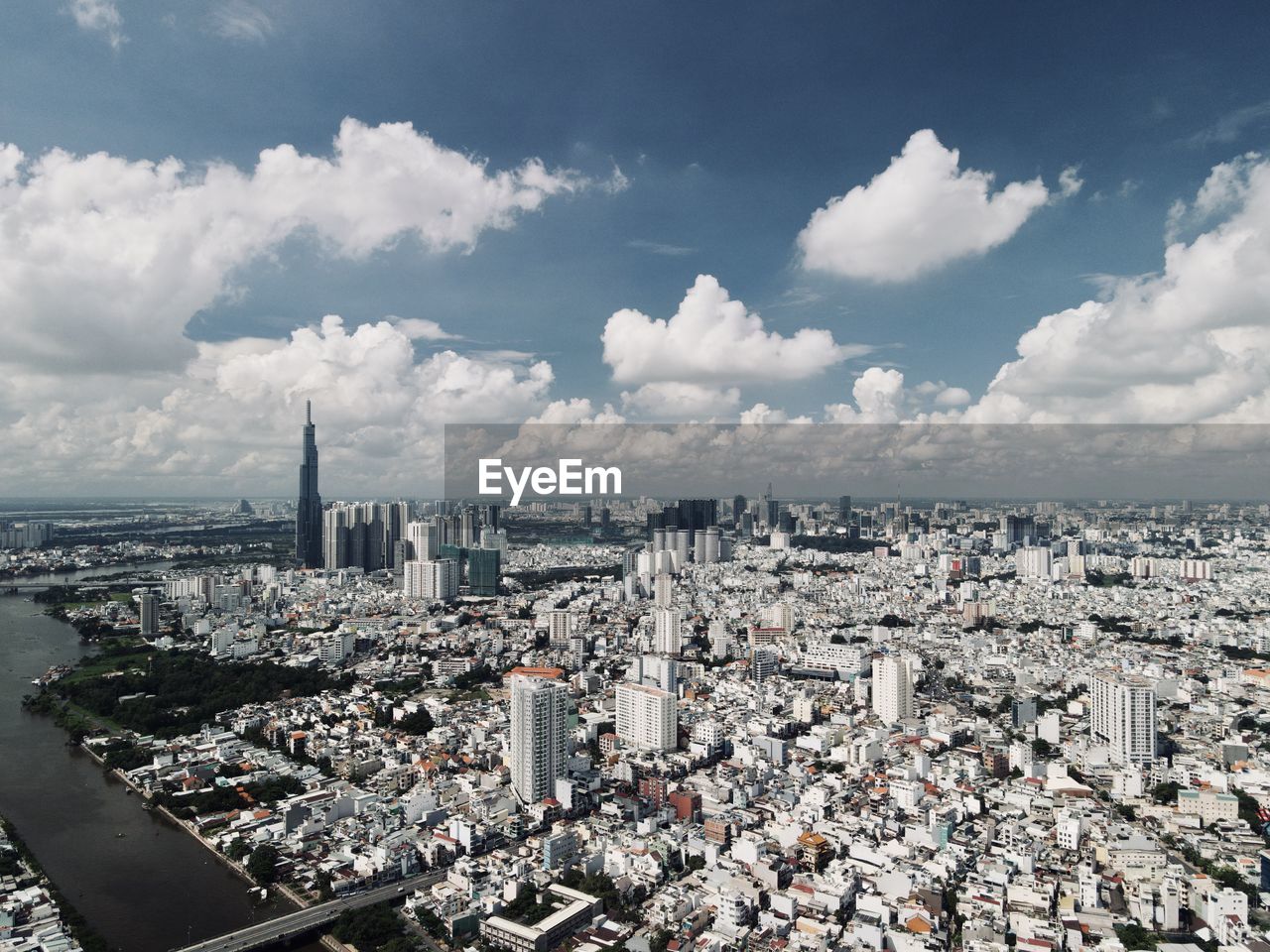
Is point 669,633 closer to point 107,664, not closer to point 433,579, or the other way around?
point 433,579

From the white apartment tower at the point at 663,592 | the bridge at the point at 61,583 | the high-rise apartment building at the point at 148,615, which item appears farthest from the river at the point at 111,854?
the bridge at the point at 61,583

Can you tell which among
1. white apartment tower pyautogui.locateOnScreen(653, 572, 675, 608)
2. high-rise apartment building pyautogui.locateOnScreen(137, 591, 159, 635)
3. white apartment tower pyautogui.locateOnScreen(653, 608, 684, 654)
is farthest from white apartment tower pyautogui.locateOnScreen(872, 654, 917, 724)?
high-rise apartment building pyautogui.locateOnScreen(137, 591, 159, 635)

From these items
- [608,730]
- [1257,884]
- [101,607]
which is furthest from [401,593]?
[1257,884]

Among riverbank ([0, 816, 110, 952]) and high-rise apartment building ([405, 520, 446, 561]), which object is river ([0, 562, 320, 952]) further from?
high-rise apartment building ([405, 520, 446, 561])

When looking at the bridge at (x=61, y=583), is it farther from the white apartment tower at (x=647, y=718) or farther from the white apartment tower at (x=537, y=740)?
the white apartment tower at (x=537, y=740)

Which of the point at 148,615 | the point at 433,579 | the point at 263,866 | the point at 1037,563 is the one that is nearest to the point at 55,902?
the point at 263,866

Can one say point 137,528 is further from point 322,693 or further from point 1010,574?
point 1010,574
